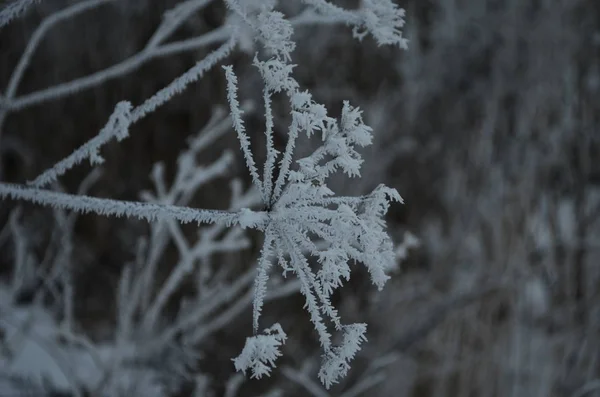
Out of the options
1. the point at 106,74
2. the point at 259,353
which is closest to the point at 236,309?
the point at 106,74

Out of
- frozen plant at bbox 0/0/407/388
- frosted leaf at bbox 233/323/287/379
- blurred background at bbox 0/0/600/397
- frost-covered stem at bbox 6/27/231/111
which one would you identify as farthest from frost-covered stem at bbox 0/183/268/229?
blurred background at bbox 0/0/600/397

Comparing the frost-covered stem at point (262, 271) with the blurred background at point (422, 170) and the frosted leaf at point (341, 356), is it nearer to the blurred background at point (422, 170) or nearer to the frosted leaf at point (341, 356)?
the frosted leaf at point (341, 356)

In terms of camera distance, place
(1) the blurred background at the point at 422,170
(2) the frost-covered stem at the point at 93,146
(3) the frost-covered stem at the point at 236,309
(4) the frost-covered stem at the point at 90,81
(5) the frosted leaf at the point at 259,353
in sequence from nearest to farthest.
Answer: (5) the frosted leaf at the point at 259,353 → (2) the frost-covered stem at the point at 93,146 → (4) the frost-covered stem at the point at 90,81 → (3) the frost-covered stem at the point at 236,309 → (1) the blurred background at the point at 422,170

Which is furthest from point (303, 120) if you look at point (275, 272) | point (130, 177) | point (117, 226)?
point (117, 226)

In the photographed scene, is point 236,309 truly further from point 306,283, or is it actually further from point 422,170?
point 422,170

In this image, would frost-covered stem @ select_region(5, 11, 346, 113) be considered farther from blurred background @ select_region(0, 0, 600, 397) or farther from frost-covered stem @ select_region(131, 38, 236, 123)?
blurred background @ select_region(0, 0, 600, 397)

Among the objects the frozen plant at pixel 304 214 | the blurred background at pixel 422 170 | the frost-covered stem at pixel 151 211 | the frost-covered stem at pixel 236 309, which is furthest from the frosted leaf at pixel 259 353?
the blurred background at pixel 422 170

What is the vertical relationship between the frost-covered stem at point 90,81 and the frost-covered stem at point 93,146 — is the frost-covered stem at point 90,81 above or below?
→ above

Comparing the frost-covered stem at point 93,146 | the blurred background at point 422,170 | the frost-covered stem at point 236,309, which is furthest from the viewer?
the blurred background at point 422,170
